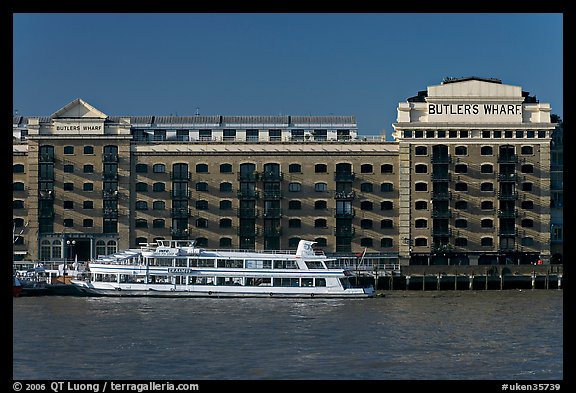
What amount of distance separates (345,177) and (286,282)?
76.3ft

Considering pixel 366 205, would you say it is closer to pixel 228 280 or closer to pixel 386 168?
pixel 386 168

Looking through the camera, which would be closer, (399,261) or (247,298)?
(247,298)

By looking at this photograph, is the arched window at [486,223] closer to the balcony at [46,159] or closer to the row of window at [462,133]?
the row of window at [462,133]

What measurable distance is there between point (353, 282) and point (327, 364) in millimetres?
50021

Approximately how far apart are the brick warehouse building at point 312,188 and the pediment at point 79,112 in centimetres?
10

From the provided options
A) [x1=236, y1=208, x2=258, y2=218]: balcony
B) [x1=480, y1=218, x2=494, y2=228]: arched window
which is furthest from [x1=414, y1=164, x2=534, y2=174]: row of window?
[x1=236, y1=208, x2=258, y2=218]: balcony

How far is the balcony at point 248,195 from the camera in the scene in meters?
104

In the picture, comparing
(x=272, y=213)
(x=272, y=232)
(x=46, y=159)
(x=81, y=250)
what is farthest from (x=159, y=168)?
(x=272, y=232)

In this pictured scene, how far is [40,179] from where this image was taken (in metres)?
104

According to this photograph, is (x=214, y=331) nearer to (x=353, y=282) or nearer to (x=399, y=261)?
(x=353, y=282)

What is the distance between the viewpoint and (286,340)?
5322cm
